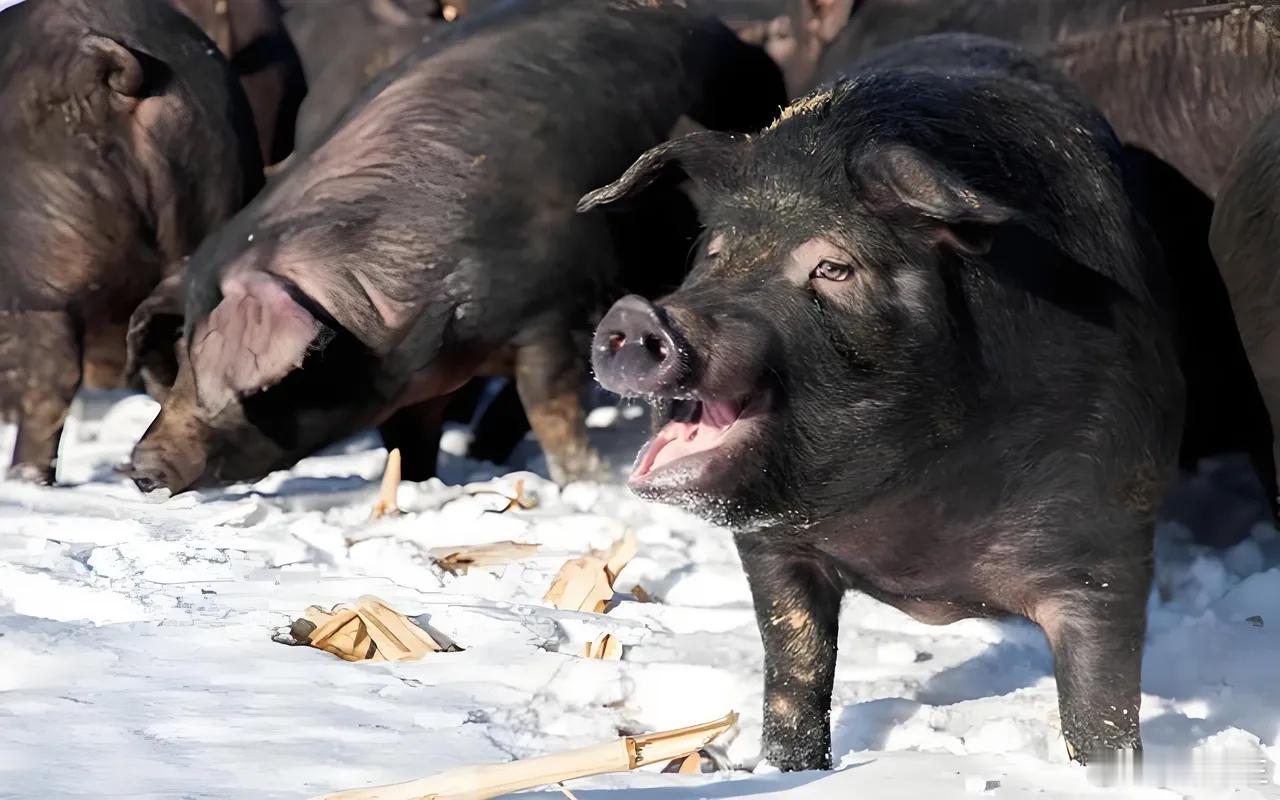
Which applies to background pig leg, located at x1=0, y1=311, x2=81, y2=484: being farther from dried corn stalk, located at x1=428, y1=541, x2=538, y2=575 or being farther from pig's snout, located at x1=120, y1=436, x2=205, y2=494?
dried corn stalk, located at x1=428, y1=541, x2=538, y2=575

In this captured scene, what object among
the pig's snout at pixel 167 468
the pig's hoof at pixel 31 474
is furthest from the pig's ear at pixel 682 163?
the pig's hoof at pixel 31 474

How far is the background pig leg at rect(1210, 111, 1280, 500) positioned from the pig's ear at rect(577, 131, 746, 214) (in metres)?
1.42

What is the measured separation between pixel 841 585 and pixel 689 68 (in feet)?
8.54

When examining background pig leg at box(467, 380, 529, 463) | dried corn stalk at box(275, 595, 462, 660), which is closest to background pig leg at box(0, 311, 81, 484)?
background pig leg at box(467, 380, 529, 463)

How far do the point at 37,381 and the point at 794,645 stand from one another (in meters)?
2.99

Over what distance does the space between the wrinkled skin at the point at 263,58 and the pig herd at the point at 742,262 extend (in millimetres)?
16

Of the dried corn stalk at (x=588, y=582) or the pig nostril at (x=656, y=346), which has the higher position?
the pig nostril at (x=656, y=346)

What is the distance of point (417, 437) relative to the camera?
16.9 feet

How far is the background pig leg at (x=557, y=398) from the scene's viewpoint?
15.3 ft

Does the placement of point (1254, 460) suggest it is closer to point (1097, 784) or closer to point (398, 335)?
point (1097, 784)

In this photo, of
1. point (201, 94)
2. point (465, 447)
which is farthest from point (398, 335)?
point (201, 94)

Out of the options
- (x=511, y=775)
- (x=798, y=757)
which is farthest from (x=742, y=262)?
(x=511, y=775)

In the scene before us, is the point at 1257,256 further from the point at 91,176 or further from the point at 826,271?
the point at 91,176

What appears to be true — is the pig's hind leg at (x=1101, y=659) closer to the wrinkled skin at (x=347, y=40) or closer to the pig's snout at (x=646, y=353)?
the pig's snout at (x=646, y=353)
